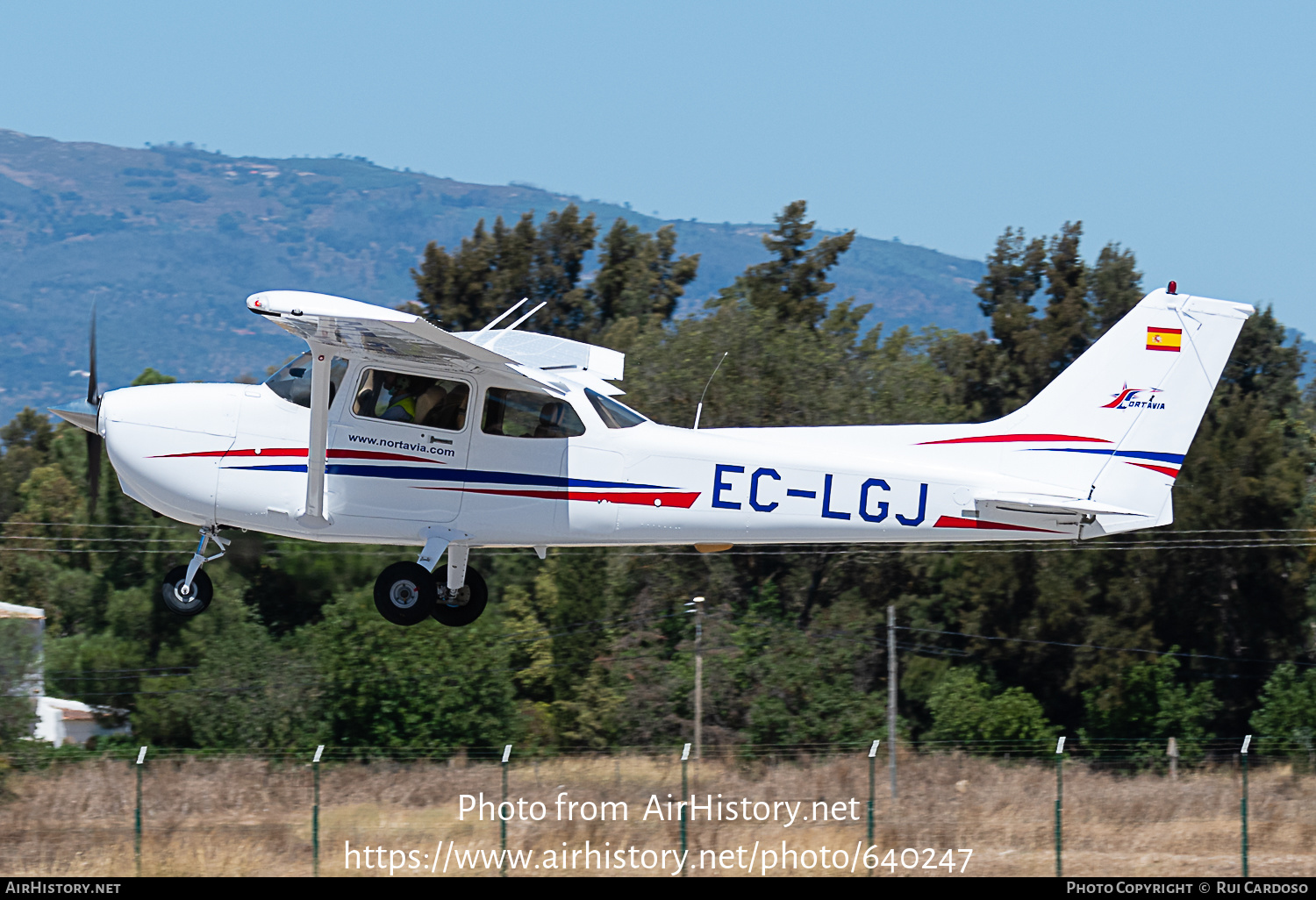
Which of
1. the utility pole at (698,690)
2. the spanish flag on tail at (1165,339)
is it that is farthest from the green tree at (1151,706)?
the spanish flag on tail at (1165,339)

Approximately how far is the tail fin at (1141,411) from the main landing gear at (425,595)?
513cm

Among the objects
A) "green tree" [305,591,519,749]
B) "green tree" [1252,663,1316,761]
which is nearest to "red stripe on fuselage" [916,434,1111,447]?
"green tree" [305,591,519,749]

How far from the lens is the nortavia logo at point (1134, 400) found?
13.1 meters

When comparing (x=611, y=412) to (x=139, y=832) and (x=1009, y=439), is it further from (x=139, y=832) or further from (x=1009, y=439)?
(x=139, y=832)

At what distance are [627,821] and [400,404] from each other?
26.3 feet

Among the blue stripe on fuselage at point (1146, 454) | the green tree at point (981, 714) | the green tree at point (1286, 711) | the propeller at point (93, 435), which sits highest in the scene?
the blue stripe on fuselage at point (1146, 454)

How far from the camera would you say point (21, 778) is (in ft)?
83.3

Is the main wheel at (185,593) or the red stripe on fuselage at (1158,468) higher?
the red stripe on fuselage at (1158,468)

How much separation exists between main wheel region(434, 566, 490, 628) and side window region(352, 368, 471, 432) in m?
1.62

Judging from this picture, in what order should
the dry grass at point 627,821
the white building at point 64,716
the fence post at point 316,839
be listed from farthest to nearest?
the white building at point 64,716, the dry grass at point 627,821, the fence post at point 316,839

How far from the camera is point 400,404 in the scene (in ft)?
42.1

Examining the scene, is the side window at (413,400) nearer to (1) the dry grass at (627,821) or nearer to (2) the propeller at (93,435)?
(2) the propeller at (93,435)
